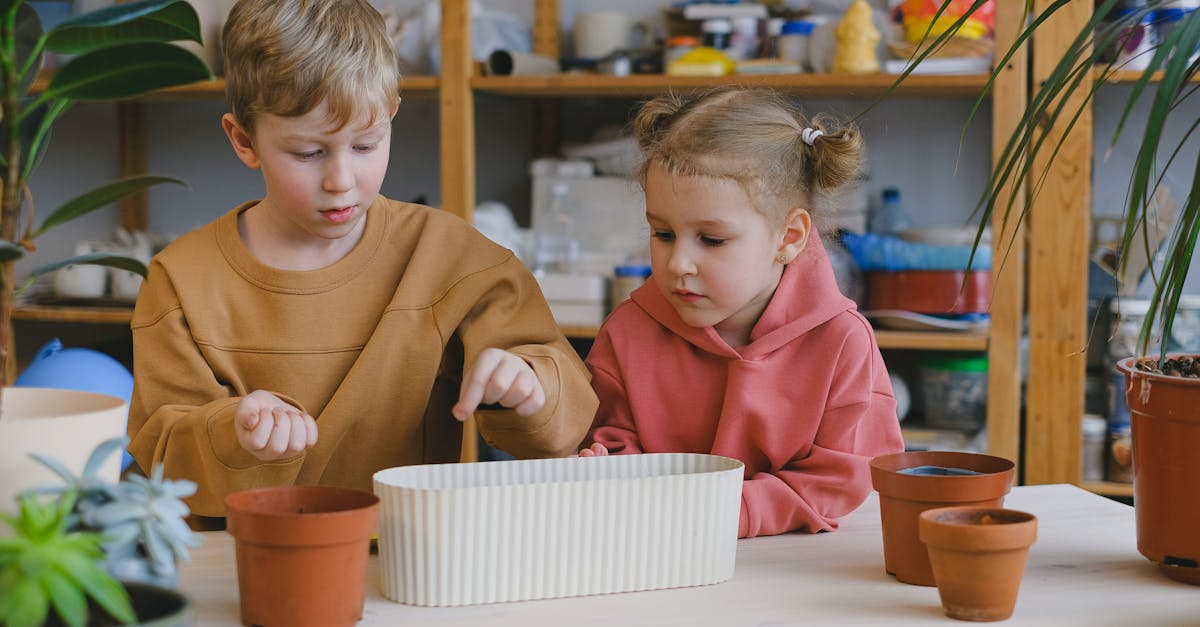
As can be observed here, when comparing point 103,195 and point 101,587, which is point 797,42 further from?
point 101,587

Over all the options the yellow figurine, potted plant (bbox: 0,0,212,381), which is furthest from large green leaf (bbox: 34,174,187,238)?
the yellow figurine

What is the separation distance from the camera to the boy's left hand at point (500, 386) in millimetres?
995

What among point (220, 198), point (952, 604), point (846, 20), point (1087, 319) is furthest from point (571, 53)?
point (952, 604)

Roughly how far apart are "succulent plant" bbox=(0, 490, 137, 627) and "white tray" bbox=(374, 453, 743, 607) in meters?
0.26

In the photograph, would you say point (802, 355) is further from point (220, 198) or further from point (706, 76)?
point (220, 198)

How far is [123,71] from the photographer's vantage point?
720 mm

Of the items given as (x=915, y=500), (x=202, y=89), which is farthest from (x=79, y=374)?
(x=915, y=500)

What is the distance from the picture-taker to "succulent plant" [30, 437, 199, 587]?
664mm

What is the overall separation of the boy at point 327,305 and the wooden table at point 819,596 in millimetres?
230

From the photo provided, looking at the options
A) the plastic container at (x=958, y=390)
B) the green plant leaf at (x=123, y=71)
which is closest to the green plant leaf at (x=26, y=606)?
the green plant leaf at (x=123, y=71)

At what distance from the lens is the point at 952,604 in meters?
0.82

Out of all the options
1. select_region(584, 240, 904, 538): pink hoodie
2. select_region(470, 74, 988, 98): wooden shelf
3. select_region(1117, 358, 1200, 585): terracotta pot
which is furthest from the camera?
select_region(470, 74, 988, 98): wooden shelf

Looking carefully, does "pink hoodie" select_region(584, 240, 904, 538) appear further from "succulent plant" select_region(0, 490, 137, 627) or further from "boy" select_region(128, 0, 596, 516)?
"succulent plant" select_region(0, 490, 137, 627)

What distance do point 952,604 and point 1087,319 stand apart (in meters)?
1.87
